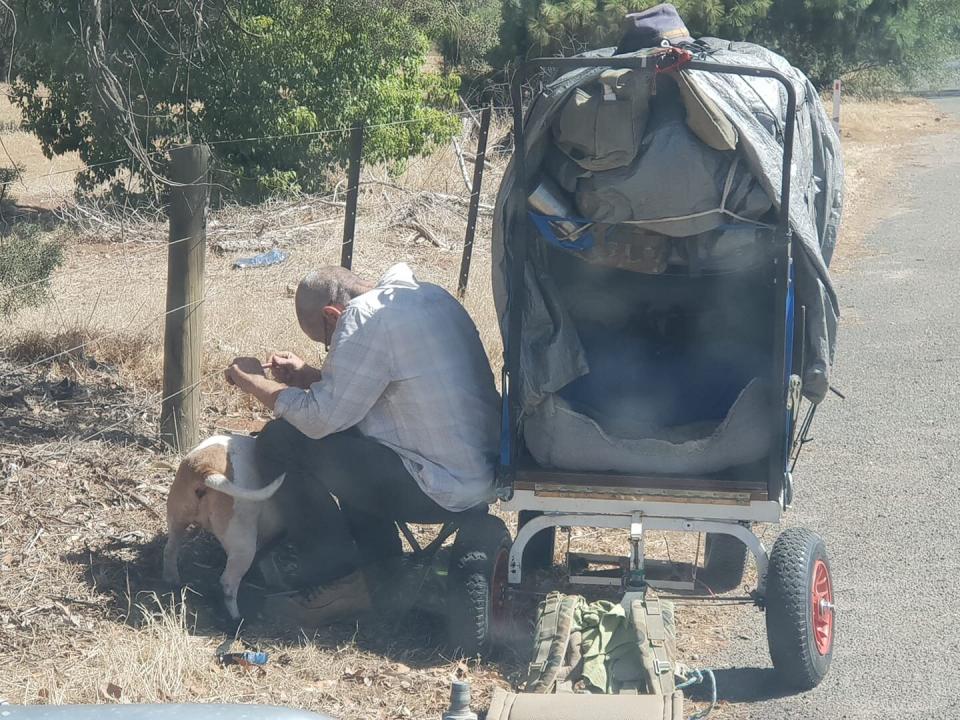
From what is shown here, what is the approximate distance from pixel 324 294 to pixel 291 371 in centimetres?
42

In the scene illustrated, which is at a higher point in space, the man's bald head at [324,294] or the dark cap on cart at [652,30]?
the dark cap on cart at [652,30]

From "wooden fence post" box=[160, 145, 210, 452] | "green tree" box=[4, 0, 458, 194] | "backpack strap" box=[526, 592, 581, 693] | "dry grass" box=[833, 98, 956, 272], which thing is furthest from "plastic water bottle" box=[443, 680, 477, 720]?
"dry grass" box=[833, 98, 956, 272]

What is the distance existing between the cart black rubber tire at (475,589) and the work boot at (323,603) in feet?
1.51

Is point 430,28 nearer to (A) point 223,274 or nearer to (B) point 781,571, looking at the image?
(A) point 223,274

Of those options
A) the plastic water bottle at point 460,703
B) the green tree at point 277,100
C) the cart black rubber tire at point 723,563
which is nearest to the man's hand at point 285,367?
the cart black rubber tire at point 723,563

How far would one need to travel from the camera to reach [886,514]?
243 inches

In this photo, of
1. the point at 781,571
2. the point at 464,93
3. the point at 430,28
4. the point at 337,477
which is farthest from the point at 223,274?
the point at 464,93

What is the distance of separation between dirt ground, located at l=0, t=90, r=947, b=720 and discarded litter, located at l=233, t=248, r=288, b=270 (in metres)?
0.55

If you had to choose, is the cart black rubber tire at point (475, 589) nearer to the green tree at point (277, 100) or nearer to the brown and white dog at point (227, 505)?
the brown and white dog at point (227, 505)

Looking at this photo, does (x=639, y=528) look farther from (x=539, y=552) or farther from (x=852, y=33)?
(x=852, y=33)

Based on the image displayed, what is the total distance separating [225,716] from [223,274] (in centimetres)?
964

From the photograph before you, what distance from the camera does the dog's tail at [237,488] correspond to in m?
4.90

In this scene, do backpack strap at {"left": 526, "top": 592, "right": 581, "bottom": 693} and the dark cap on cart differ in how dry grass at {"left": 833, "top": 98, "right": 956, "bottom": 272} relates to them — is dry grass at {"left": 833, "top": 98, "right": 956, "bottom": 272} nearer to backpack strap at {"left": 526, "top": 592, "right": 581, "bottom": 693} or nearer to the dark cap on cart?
the dark cap on cart

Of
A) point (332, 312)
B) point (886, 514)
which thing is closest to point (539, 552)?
point (332, 312)
